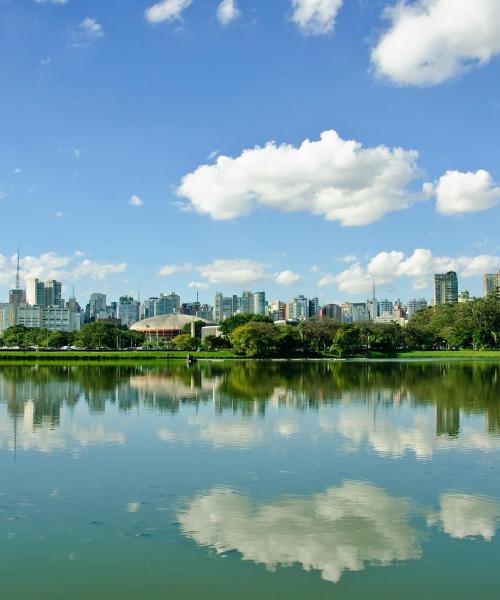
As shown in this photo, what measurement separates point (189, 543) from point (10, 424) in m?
15.8

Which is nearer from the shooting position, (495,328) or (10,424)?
(10,424)

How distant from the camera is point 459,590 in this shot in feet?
30.1

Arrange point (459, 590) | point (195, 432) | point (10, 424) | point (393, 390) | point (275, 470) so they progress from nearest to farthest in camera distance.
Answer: point (459, 590) → point (275, 470) → point (195, 432) → point (10, 424) → point (393, 390)

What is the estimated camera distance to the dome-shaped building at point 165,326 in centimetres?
18362

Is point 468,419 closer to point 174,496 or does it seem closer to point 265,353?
point 174,496

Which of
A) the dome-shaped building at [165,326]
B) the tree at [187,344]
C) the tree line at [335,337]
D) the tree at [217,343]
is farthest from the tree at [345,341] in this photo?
the dome-shaped building at [165,326]

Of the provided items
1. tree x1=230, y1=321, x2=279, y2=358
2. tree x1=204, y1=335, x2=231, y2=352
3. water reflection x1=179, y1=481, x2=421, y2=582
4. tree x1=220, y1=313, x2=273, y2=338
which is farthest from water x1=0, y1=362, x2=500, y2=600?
tree x1=220, y1=313, x2=273, y2=338

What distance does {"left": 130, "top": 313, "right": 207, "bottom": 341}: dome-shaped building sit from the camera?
184 meters

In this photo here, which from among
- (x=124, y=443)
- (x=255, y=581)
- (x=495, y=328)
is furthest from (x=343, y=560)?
(x=495, y=328)

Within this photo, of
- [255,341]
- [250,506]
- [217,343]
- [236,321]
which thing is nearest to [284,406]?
[250,506]

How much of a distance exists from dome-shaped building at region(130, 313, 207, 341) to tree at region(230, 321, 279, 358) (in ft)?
275

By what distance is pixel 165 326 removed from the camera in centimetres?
18612

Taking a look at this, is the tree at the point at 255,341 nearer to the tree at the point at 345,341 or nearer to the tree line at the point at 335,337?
the tree line at the point at 335,337

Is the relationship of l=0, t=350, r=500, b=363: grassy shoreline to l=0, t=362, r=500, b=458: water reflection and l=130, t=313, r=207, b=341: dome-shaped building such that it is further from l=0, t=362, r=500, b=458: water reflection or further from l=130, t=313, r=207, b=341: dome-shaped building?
l=130, t=313, r=207, b=341: dome-shaped building
